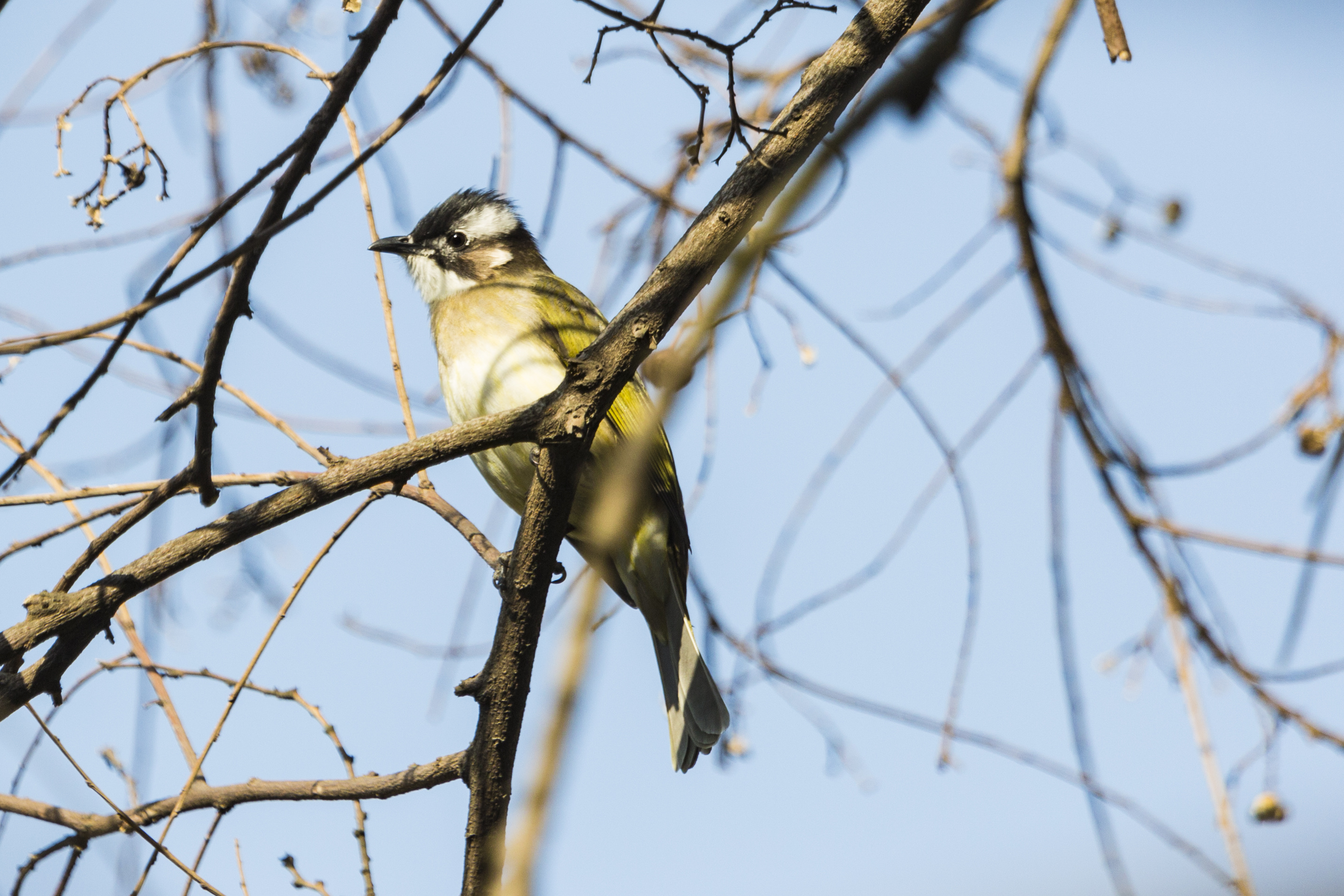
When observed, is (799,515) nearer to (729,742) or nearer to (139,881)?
(729,742)

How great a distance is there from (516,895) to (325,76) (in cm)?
223

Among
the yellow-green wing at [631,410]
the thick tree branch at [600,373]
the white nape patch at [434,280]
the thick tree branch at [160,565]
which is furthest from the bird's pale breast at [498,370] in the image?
the thick tree branch at [160,565]

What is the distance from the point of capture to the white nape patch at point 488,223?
5723mm

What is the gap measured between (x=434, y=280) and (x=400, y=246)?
10.6 inches

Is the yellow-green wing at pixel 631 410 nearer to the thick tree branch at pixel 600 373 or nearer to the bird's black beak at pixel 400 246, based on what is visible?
the bird's black beak at pixel 400 246

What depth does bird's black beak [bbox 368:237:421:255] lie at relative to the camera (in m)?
5.56

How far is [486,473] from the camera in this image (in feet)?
14.5

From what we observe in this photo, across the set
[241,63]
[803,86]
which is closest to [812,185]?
[803,86]

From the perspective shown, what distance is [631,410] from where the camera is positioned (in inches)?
183

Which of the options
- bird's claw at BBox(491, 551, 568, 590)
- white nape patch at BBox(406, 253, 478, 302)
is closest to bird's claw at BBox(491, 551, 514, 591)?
bird's claw at BBox(491, 551, 568, 590)

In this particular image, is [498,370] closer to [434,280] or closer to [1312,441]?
[434,280]

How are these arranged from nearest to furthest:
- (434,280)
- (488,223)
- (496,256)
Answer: (434,280), (496,256), (488,223)

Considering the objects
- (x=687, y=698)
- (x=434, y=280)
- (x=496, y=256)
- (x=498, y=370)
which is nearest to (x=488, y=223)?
(x=496, y=256)

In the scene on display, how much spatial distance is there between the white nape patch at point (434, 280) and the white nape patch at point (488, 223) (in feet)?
0.59
